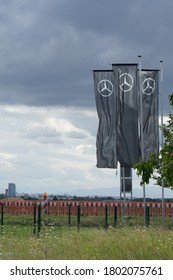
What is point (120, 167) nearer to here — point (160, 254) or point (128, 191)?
point (128, 191)

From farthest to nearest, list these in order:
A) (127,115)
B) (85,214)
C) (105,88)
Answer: (85,214), (105,88), (127,115)

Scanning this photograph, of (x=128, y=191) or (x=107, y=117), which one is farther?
(x=128, y=191)

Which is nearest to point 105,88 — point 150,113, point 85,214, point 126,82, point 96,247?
point 126,82

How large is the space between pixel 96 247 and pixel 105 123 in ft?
52.1

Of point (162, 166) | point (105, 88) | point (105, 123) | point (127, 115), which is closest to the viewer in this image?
point (162, 166)

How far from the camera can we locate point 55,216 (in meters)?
39.1

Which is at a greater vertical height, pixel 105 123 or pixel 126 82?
pixel 126 82

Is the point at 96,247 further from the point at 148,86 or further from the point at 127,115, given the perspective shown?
the point at 148,86

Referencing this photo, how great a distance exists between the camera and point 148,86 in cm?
3081

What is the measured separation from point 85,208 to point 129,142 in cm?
1046

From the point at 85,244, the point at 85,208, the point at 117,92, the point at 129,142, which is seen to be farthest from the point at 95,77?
the point at 85,244
